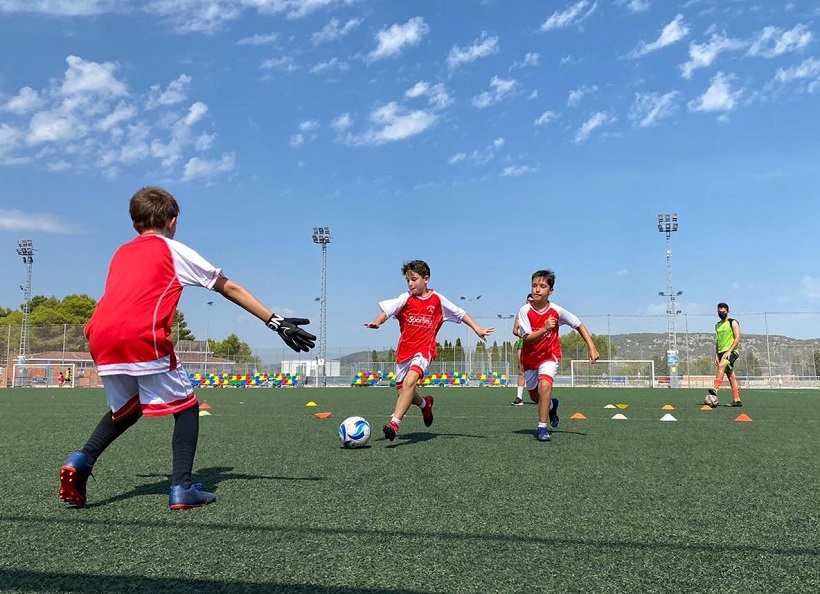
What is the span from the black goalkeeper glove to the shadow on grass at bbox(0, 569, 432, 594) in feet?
5.14

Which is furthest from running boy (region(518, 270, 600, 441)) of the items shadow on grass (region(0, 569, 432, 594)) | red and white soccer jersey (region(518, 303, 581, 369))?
shadow on grass (region(0, 569, 432, 594))

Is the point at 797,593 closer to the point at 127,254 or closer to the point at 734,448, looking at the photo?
the point at 127,254

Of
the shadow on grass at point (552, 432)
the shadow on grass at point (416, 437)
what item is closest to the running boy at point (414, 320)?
the shadow on grass at point (416, 437)

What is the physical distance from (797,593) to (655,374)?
37.2 m

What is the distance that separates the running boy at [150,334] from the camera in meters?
3.37

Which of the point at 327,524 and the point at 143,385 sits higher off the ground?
the point at 143,385

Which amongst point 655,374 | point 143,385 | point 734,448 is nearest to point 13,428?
point 143,385

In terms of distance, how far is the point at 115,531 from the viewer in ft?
9.43

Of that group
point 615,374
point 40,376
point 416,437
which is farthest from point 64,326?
point 416,437

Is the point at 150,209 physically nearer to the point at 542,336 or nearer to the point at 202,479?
the point at 202,479

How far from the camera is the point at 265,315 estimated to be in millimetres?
3672

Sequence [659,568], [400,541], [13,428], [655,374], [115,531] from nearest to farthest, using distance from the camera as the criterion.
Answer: [659,568], [400,541], [115,531], [13,428], [655,374]

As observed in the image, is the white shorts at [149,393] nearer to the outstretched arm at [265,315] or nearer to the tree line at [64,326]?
the outstretched arm at [265,315]

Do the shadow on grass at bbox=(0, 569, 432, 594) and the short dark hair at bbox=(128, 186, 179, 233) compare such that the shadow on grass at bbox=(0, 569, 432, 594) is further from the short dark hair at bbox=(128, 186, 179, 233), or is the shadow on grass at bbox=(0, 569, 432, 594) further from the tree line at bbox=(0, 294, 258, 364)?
the tree line at bbox=(0, 294, 258, 364)
